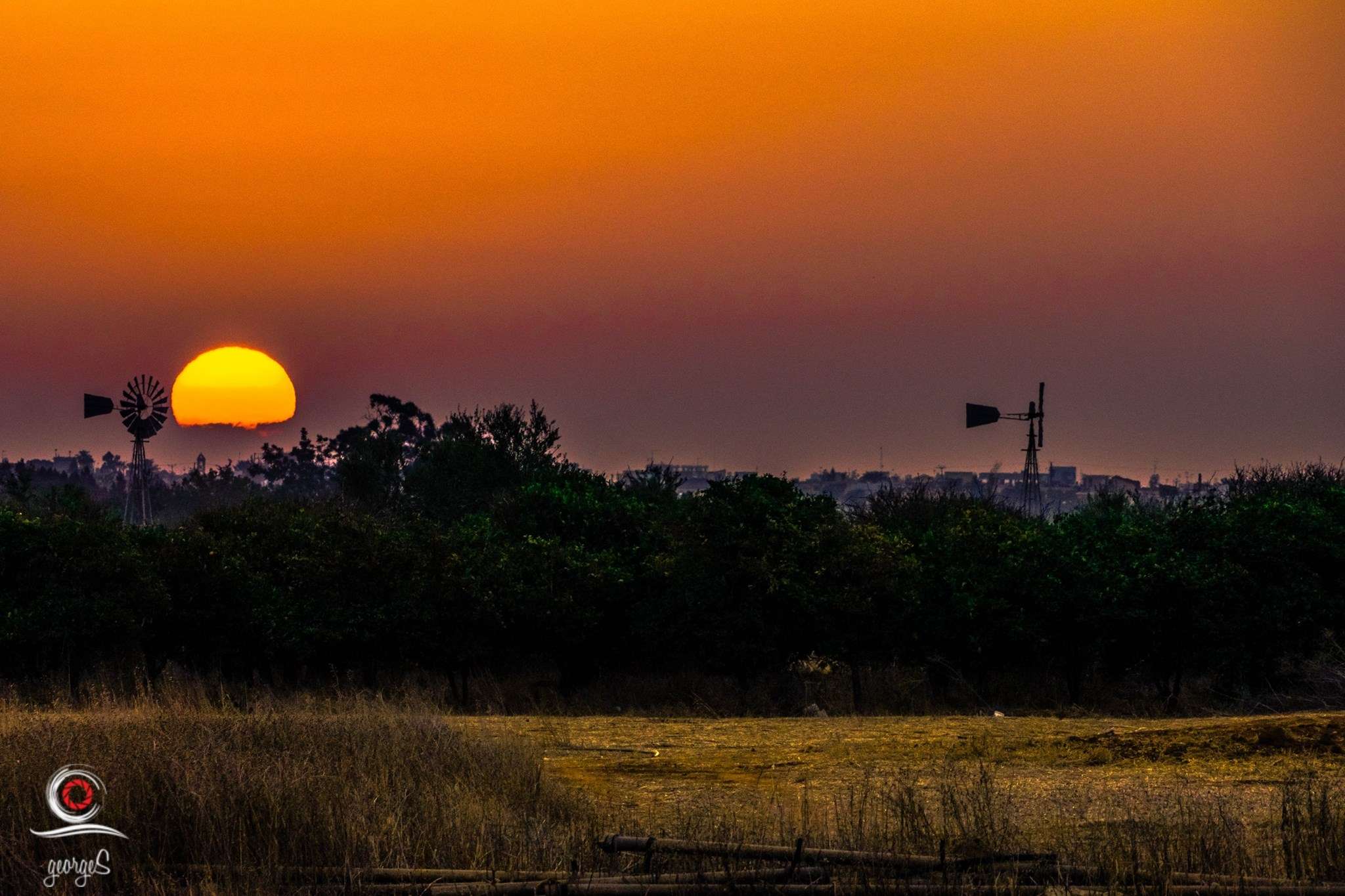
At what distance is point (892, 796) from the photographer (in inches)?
566

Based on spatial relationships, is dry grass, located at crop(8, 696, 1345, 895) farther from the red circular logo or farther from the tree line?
the tree line

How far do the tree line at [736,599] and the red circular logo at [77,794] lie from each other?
16.7m

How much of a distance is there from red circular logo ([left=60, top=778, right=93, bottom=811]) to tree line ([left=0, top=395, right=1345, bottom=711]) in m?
16.7

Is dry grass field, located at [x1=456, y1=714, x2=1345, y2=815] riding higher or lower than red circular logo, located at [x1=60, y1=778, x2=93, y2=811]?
lower

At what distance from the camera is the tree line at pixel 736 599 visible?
29.9 meters

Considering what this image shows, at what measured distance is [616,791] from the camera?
51.8 feet

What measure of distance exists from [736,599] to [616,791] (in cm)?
1553

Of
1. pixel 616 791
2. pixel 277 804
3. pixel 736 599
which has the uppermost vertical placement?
pixel 736 599

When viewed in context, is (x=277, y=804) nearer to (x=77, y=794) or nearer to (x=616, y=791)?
(x=77, y=794)

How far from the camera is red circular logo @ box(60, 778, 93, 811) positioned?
12.2 m

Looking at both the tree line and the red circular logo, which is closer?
the red circular logo

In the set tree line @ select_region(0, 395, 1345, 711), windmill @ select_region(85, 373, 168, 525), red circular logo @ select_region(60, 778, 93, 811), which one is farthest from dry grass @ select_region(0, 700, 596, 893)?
windmill @ select_region(85, 373, 168, 525)

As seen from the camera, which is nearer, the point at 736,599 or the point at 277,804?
the point at 277,804

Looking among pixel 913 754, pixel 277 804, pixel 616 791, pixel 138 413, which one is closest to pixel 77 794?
pixel 277 804
